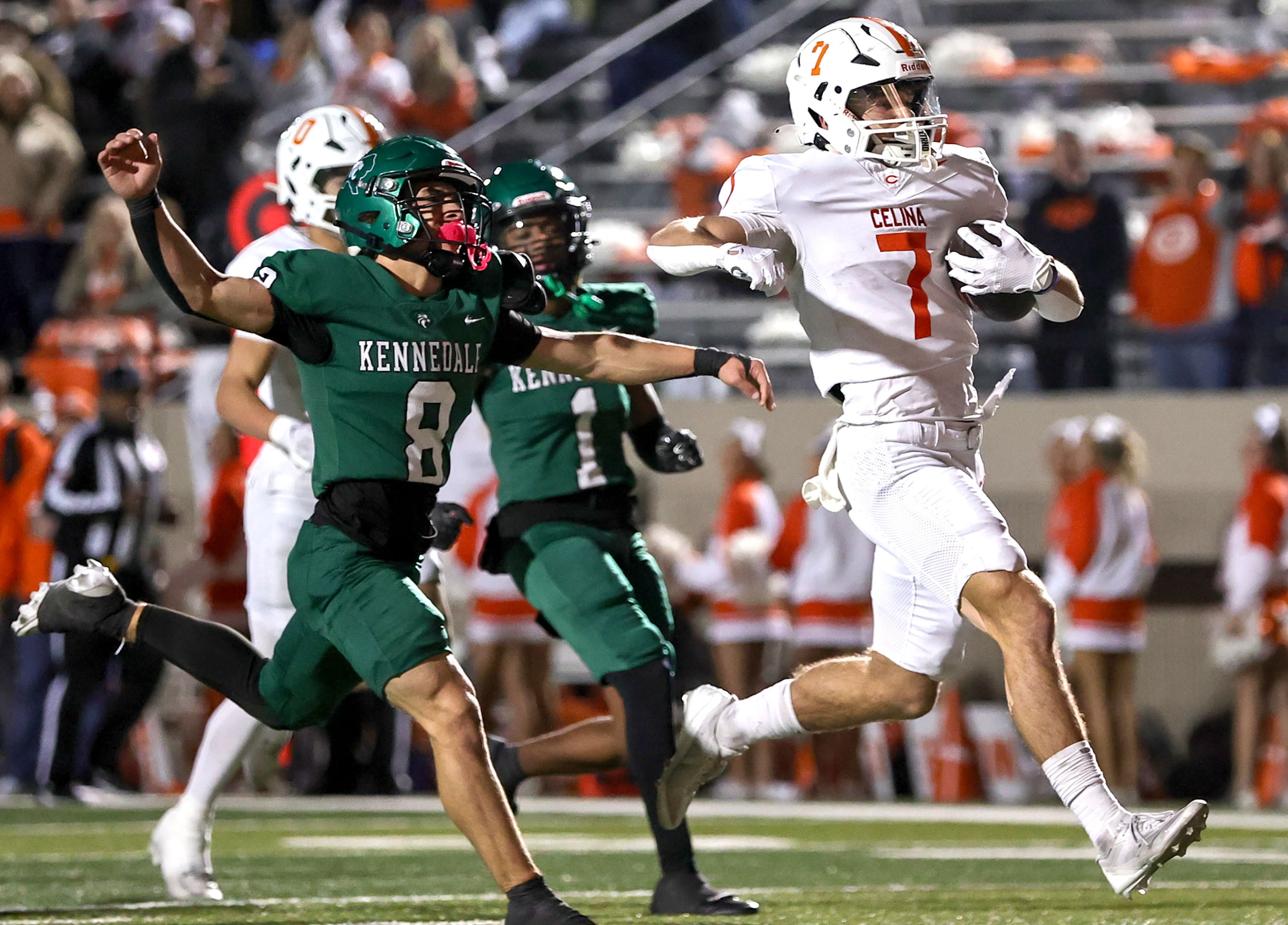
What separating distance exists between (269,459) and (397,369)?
159 cm

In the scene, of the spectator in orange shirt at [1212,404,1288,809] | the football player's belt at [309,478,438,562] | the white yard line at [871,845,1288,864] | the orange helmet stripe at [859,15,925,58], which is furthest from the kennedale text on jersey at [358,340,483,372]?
the spectator in orange shirt at [1212,404,1288,809]

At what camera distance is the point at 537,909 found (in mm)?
4516

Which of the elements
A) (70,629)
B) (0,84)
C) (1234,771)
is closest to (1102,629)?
(1234,771)

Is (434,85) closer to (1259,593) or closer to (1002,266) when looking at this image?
(1259,593)

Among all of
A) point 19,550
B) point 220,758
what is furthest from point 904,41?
point 19,550

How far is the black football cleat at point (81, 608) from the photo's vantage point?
559cm

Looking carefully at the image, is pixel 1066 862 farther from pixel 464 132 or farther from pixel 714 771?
pixel 464 132

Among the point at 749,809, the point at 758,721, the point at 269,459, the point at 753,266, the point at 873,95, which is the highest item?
the point at 873,95

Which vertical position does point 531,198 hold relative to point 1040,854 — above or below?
above

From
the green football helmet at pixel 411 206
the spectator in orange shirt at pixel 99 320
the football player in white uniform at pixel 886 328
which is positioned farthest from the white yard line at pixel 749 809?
the green football helmet at pixel 411 206

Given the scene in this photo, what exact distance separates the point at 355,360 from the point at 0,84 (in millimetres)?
9865

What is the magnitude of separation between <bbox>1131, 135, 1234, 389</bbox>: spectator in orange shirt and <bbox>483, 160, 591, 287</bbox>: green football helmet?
255 inches

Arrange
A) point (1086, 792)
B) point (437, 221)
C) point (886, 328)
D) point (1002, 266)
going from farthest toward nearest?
1. point (886, 328)
2. point (1002, 266)
3. point (437, 221)
4. point (1086, 792)

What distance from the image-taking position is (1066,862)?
7305mm
